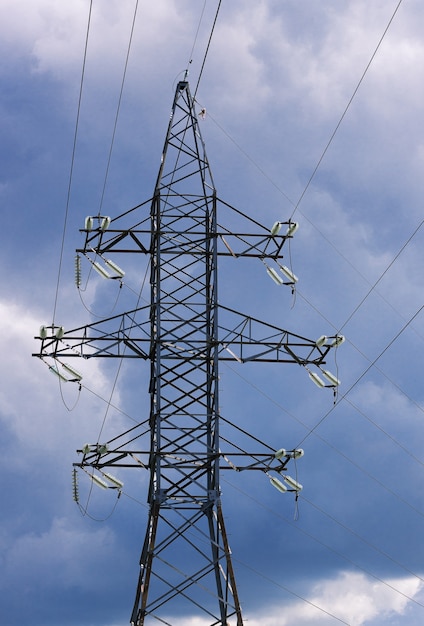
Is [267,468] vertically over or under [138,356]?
under

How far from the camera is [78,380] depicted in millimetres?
44812

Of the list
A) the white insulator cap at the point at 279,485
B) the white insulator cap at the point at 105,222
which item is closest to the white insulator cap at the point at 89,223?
the white insulator cap at the point at 105,222

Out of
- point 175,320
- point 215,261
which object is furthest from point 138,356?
point 215,261

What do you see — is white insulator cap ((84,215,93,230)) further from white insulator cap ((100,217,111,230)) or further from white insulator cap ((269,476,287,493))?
white insulator cap ((269,476,287,493))

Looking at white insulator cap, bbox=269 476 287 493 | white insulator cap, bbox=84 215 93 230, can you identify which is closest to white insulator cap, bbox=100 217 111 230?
white insulator cap, bbox=84 215 93 230

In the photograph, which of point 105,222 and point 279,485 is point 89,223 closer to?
point 105,222

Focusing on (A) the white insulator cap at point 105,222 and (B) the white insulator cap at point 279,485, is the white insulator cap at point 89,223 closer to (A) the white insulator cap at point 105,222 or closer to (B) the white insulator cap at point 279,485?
(A) the white insulator cap at point 105,222

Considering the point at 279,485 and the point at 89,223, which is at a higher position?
the point at 89,223

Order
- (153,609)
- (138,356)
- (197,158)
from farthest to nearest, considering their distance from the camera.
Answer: (197,158) → (138,356) → (153,609)

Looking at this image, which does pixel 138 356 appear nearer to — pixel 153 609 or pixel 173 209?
pixel 173 209

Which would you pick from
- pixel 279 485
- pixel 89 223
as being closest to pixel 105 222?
pixel 89 223

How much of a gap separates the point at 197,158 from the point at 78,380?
1015cm

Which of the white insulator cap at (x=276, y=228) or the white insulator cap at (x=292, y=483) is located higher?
the white insulator cap at (x=276, y=228)

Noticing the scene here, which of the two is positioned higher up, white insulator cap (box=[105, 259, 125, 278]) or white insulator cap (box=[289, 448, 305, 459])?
white insulator cap (box=[105, 259, 125, 278])
